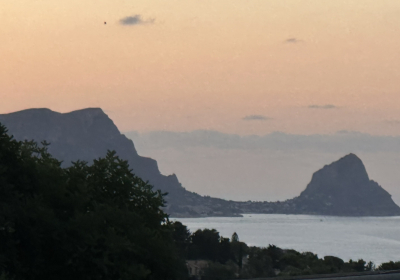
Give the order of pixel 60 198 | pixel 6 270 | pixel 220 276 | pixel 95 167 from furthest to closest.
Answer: pixel 220 276 → pixel 95 167 → pixel 60 198 → pixel 6 270

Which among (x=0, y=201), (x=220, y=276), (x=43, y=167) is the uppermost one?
(x=43, y=167)

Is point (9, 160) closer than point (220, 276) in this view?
Yes

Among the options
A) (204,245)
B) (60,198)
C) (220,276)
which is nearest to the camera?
(60,198)

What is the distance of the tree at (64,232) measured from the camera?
66.3ft

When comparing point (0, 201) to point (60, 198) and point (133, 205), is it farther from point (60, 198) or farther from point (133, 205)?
point (133, 205)

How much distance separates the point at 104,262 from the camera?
21.2 metres

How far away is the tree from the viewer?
2022cm

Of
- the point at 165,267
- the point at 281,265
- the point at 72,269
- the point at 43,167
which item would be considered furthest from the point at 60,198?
the point at 281,265

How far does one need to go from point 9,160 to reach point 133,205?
7182 mm

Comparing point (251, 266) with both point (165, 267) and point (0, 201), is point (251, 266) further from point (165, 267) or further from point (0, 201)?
point (0, 201)

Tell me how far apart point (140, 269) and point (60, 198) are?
4077mm

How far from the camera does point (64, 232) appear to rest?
2125cm

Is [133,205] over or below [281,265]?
over

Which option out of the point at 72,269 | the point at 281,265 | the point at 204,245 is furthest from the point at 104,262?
the point at 204,245
